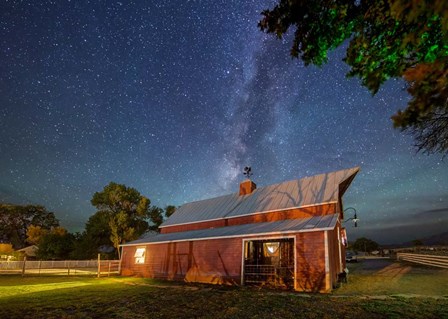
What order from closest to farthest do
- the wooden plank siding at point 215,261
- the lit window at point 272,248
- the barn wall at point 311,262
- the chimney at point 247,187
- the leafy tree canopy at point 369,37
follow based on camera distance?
the leafy tree canopy at point 369,37, the barn wall at point 311,262, the wooden plank siding at point 215,261, the lit window at point 272,248, the chimney at point 247,187

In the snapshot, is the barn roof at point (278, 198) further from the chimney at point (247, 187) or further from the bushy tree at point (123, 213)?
the bushy tree at point (123, 213)

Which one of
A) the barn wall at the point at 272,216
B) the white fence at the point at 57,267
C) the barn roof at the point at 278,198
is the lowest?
the white fence at the point at 57,267

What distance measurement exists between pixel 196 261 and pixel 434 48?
19617 millimetres

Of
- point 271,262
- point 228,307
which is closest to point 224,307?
point 228,307

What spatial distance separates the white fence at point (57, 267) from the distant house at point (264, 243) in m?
2.53

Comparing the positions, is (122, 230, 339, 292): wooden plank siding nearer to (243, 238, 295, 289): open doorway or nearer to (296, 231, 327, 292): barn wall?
(296, 231, 327, 292): barn wall

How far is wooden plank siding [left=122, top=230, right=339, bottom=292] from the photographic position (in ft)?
49.1

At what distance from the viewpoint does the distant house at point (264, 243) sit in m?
15.4

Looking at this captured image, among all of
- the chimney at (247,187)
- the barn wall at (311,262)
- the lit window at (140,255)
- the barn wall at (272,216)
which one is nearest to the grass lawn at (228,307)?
the barn wall at (311,262)

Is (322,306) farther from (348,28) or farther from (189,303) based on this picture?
(348,28)

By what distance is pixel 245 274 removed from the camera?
1802 cm

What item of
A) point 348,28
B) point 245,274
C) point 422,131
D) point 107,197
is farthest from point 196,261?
point 107,197

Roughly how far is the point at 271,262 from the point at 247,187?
768 centimetres

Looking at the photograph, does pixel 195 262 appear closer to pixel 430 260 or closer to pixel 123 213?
pixel 430 260
